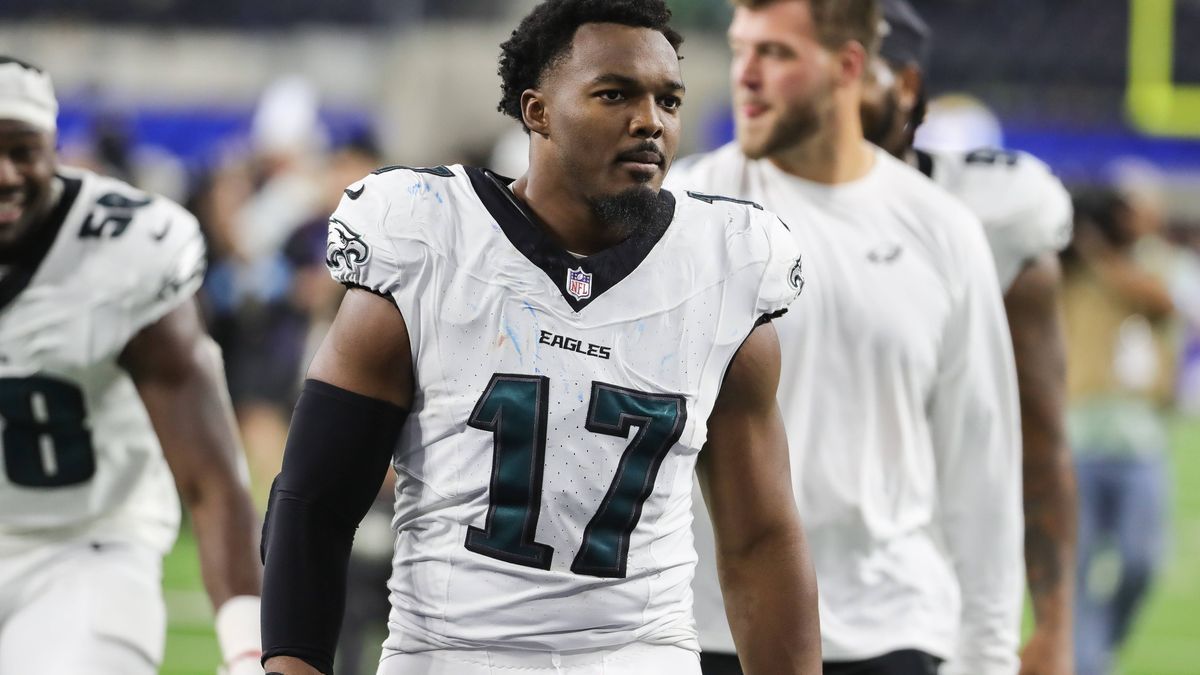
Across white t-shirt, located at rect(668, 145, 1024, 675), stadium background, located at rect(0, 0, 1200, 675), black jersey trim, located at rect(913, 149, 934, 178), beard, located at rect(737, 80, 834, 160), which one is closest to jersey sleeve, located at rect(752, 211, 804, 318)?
white t-shirt, located at rect(668, 145, 1024, 675)

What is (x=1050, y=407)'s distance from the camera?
4.23 metres

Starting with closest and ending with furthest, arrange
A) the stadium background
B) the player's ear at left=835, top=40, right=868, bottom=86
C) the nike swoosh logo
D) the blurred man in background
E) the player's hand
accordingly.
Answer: the nike swoosh logo → the player's ear at left=835, top=40, right=868, bottom=86 → the player's hand → the blurred man in background → the stadium background

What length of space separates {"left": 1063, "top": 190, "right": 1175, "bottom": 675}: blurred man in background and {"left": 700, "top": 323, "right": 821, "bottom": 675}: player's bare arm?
416cm

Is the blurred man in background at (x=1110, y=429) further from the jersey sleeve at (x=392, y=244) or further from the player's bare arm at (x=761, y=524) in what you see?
the jersey sleeve at (x=392, y=244)

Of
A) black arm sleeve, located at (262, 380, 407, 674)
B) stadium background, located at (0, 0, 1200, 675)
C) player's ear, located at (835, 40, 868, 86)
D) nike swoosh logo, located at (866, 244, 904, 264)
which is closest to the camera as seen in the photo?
black arm sleeve, located at (262, 380, 407, 674)

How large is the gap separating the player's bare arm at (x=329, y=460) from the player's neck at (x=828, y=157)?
4.64 feet

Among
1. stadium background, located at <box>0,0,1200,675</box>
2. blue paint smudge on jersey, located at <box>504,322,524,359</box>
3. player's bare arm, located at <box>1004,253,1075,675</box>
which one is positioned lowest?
player's bare arm, located at <box>1004,253,1075,675</box>

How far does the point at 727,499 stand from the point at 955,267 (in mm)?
1143

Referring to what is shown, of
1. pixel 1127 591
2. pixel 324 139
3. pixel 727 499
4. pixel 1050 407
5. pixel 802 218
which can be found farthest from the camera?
pixel 324 139

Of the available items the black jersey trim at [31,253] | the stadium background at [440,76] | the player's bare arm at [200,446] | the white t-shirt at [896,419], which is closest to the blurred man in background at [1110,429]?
the white t-shirt at [896,419]

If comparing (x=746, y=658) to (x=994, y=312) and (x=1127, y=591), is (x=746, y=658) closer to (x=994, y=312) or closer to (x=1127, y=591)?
(x=994, y=312)

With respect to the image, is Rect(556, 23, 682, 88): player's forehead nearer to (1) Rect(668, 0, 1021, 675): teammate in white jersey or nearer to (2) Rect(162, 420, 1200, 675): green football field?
→ (1) Rect(668, 0, 1021, 675): teammate in white jersey

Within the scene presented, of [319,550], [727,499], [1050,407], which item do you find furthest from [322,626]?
[1050,407]

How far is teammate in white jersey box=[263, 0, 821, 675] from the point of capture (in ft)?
8.43
